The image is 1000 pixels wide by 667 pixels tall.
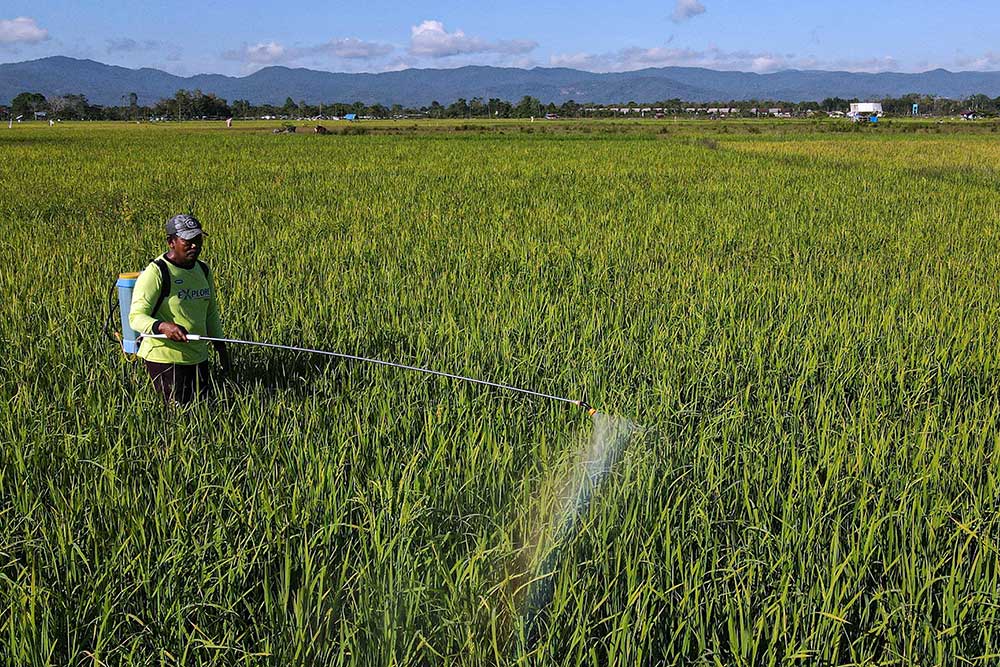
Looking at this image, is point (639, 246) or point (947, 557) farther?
point (639, 246)

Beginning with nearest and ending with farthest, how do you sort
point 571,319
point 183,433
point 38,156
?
1. point 183,433
2. point 571,319
3. point 38,156

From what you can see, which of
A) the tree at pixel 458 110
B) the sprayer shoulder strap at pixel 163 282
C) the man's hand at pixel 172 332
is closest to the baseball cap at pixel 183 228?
the sprayer shoulder strap at pixel 163 282

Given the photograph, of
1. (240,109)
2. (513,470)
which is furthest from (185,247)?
(240,109)

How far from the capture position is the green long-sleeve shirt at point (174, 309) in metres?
2.98

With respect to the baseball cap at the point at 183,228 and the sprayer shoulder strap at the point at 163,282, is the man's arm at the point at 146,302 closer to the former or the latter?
the sprayer shoulder strap at the point at 163,282

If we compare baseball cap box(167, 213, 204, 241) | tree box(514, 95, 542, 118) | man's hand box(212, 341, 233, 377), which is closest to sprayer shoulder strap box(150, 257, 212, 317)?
baseball cap box(167, 213, 204, 241)

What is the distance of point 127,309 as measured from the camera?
3.23 meters

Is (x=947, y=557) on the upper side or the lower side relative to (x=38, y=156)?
lower

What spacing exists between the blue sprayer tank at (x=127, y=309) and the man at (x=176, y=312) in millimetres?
98

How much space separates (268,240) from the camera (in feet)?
22.8

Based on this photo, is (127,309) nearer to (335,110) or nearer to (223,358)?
(223,358)

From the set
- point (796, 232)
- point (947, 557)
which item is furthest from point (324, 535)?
point (796, 232)

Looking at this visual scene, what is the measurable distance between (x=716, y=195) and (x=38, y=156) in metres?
14.8

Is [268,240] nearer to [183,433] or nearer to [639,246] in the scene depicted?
[639,246]
